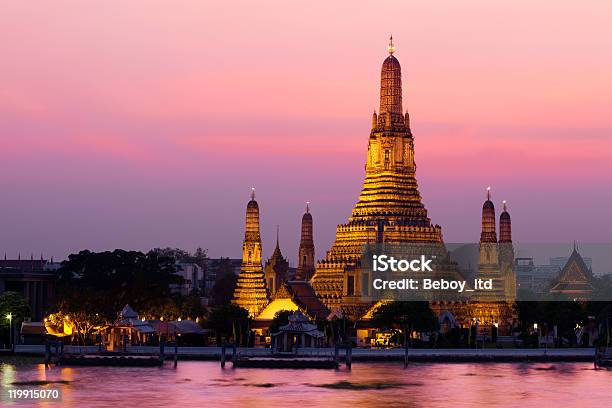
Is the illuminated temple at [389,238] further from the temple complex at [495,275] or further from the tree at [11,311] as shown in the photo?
the tree at [11,311]

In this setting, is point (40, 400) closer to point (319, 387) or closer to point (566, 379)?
point (319, 387)

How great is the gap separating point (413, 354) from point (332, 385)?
23758mm

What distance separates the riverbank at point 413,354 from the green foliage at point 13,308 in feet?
32.0

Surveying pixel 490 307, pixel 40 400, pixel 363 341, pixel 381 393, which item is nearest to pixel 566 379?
pixel 381 393

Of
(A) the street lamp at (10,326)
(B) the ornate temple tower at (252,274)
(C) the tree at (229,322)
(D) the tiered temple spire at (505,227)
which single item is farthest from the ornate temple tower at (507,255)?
(A) the street lamp at (10,326)

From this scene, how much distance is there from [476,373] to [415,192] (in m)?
55.1

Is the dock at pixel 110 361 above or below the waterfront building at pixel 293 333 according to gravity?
below

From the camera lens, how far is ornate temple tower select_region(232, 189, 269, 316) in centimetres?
14462

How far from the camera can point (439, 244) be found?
5743 inches

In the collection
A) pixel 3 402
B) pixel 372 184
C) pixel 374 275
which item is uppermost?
pixel 372 184

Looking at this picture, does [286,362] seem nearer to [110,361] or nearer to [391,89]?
[110,361]

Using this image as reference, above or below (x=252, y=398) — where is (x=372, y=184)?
above

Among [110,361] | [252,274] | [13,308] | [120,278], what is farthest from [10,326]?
[252,274]

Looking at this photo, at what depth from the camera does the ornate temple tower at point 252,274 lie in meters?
145
